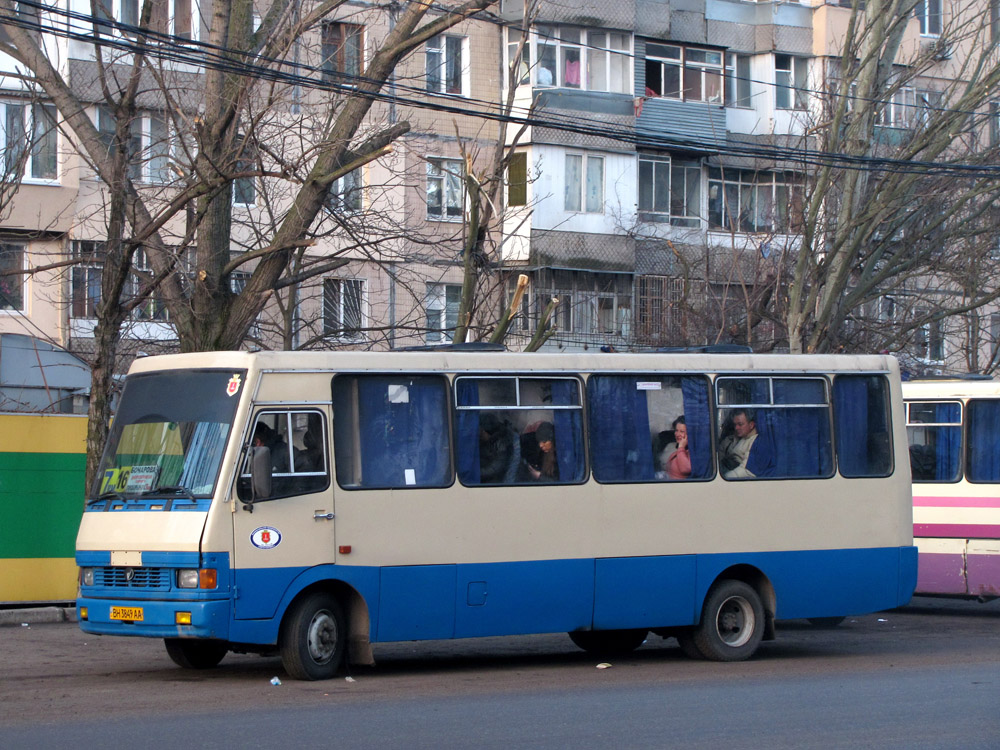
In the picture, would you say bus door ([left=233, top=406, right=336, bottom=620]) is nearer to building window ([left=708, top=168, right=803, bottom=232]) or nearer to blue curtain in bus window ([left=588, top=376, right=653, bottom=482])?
blue curtain in bus window ([left=588, top=376, right=653, bottom=482])

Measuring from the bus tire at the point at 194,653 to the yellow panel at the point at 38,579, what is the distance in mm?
4737

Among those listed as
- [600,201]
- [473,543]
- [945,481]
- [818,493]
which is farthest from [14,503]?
[600,201]

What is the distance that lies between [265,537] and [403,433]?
5.00ft

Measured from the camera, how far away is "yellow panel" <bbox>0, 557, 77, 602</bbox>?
16.2 metres

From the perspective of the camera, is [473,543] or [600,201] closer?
[473,543]

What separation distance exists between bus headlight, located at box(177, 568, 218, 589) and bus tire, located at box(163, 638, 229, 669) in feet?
4.41

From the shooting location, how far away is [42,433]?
16.6 m

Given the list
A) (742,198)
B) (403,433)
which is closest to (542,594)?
(403,433)

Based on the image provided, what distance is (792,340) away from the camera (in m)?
23.7

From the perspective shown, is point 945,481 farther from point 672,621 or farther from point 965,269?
point 965,269

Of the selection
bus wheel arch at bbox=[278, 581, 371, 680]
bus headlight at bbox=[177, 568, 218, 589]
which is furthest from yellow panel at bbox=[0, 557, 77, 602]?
bus headlight at bbox=[177, 568, 218, 589]

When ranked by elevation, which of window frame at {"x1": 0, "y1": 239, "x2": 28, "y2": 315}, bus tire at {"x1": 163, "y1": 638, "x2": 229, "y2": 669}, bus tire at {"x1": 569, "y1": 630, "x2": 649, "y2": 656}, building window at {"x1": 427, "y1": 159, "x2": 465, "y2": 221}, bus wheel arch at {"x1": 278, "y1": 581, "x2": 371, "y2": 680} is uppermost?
building window at {"x1": 427, "y1": 159, "x2": 465, "y2": 221}

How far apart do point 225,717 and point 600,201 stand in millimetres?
27653

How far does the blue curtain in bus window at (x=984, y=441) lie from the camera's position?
17.8m
